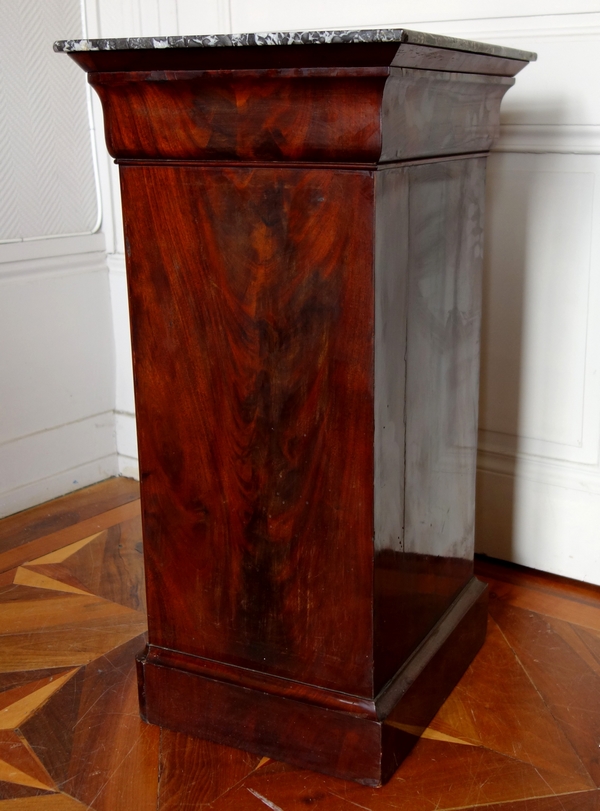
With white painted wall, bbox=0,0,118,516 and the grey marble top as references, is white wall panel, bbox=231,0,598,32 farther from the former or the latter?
the grey marble top

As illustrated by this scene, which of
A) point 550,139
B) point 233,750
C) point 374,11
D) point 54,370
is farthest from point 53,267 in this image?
point 233,750

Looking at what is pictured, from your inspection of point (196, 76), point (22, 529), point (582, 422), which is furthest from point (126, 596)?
point (196, 76)

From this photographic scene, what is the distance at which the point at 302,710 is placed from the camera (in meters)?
1.35

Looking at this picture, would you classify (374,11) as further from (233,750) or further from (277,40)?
(233,750)

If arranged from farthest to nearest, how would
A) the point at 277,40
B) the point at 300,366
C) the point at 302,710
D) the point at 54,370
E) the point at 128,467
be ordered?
the point at 128,467 < the point at 54,370 < the point at 302,710 < the point at 300,366 < the point at 277,40

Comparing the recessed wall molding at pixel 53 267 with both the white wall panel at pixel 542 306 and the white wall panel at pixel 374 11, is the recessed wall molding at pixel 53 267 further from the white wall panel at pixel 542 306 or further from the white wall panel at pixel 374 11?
the white wall panel at pixel 542 306

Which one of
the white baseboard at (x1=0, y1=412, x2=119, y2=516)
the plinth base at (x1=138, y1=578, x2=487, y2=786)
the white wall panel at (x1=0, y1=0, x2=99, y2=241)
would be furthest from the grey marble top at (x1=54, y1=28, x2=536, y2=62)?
the white baseboard at (x1=0, y1=412, x2=119, y2=516)

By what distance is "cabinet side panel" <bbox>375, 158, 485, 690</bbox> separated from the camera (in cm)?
131

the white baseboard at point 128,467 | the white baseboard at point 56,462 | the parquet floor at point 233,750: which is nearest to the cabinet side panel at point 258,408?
the parquet floor at point 233,750

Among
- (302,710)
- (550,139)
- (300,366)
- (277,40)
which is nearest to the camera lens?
(277,40)

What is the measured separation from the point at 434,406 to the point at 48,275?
1427mm

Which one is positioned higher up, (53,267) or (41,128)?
(41,128)

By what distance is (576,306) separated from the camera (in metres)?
1.88

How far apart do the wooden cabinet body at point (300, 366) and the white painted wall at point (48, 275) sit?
1.15m
